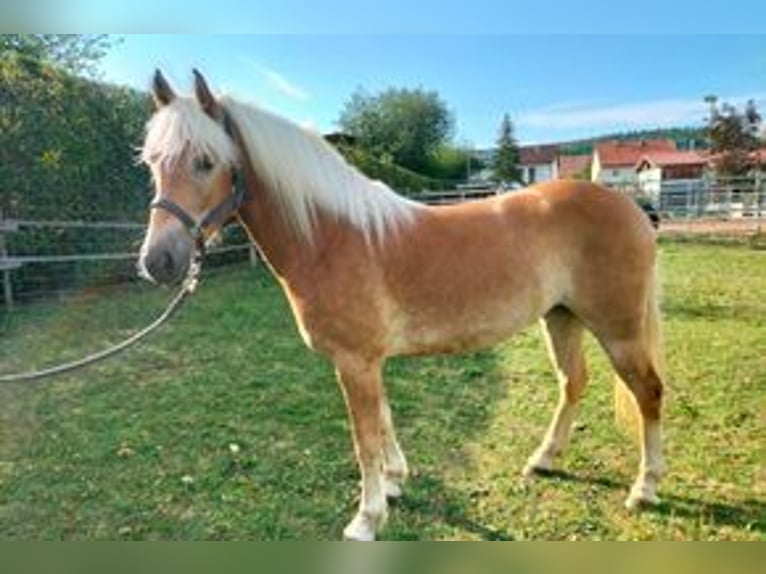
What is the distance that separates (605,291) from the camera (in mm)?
3213

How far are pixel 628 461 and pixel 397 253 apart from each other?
171 centimetres

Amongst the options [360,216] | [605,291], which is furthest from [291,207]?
[605,291]

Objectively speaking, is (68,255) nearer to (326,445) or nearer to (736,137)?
(326,445)

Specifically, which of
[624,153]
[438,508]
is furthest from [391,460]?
[624,153]

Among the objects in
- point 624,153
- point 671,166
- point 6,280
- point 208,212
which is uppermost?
point 208,212

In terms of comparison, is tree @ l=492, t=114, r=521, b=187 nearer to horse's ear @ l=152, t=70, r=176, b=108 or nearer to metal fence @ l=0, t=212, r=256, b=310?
metal fence @ l=0, t=212, r=256, b=310

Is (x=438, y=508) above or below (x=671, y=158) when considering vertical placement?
below

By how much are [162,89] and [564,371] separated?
90.9 inches

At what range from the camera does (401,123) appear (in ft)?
71.7

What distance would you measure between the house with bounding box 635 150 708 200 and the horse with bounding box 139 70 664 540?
27303mm

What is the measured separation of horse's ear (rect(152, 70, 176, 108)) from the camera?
8.61ft

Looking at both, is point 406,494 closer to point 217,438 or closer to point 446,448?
point 446,448

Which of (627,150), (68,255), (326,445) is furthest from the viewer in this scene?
(627,150)

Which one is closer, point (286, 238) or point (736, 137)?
point (286, 238)
